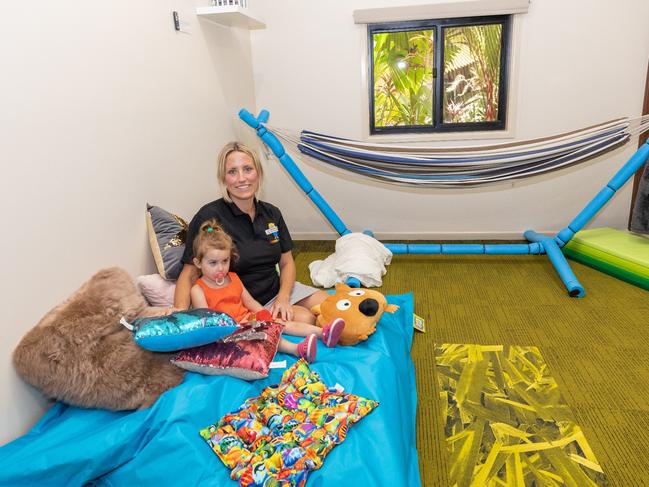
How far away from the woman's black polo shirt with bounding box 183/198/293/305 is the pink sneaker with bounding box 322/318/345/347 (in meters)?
0.36

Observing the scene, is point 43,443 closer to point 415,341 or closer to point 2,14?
point 2,14

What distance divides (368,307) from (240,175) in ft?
2.36

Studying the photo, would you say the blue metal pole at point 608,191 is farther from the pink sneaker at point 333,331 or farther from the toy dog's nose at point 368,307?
the pink sneaker at point 333,331

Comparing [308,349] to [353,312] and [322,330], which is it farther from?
[353,312]

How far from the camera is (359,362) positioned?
1610 millimetres

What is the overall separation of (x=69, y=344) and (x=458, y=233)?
291 cm

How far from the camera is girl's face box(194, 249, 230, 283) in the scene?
167 cm

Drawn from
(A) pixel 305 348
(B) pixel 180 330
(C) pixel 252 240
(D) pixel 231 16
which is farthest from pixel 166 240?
(D) pixel 231 16

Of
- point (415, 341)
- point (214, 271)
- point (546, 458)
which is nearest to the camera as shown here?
point (546, 458)

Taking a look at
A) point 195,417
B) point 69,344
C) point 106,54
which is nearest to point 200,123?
point 106,54

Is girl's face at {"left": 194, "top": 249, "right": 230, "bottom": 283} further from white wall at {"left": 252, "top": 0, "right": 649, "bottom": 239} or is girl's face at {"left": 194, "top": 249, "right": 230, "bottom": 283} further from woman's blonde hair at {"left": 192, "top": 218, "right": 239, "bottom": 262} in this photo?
white wall at {"left": 252, "top": 0, "right": 649, "bottom": 239}

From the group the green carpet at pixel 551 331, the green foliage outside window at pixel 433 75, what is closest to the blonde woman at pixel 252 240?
the green carpet at pixel 551 331

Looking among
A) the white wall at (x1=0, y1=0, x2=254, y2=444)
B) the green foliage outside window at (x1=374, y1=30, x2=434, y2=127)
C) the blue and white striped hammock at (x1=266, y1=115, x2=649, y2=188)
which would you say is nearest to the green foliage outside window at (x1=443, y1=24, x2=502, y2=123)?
the green foliage outside window at (x1=374, y1=30, x2=434, y2=127)

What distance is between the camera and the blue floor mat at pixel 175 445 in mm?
1157
